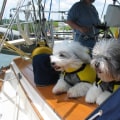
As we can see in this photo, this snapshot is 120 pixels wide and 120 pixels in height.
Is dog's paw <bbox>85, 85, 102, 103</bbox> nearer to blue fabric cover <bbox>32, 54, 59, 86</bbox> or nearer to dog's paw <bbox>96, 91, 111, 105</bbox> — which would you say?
dog's paw <bbox>96, 91, 111, 105</bbox>

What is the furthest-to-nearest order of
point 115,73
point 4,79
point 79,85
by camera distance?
point 4,79
point 79,85
point 115,73

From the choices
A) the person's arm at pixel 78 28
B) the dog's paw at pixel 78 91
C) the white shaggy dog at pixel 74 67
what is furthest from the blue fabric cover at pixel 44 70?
the person's arm at pixel 78 28

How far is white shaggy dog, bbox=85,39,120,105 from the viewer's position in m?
1.97

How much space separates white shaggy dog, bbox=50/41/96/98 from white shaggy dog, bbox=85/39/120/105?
31cm

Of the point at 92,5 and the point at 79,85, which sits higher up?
the point at 92,5

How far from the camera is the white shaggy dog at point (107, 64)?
77.7 inches

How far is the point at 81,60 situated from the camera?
254cm

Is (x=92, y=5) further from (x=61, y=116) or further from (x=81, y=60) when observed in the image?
(x=61, y=116)

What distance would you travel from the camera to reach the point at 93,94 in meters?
2.24

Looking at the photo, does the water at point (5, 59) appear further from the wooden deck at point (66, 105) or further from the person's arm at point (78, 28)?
the wooden deck at point (66, 105)

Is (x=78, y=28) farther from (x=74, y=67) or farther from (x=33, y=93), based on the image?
(x=74, y=67)

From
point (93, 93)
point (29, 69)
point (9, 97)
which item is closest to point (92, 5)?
point (29, 69)

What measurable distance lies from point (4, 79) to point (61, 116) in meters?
2.60

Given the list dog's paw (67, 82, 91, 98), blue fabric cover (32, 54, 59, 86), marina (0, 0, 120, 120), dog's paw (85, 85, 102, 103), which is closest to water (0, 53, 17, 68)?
marina (0, 0, 120, 120)
